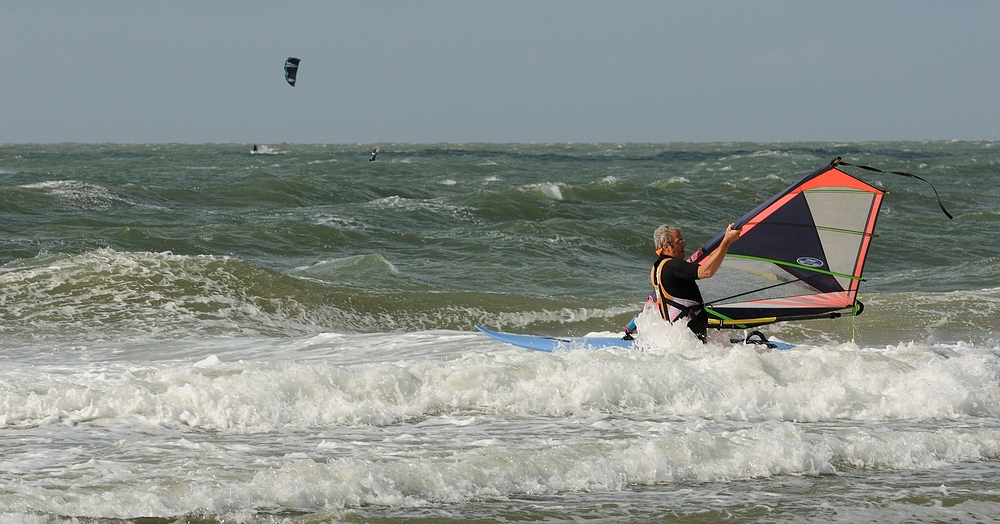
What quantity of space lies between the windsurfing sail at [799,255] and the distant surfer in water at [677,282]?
0.82 feet

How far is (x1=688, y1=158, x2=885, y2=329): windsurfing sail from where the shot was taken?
686 cm

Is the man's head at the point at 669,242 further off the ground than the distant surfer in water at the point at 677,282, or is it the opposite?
the man's head at the point at 669,242

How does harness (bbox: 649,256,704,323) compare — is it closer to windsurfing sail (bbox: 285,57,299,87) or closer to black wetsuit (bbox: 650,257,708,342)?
black wetsuit (bbox: 650,257,708,342)

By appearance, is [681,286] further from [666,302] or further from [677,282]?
[666,302]

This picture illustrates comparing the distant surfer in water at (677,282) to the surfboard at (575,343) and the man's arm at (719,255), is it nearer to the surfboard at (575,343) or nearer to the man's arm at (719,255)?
the man's arm at (719,255)

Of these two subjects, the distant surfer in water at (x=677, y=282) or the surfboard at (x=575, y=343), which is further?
the surfboard at (x=575, y=343)

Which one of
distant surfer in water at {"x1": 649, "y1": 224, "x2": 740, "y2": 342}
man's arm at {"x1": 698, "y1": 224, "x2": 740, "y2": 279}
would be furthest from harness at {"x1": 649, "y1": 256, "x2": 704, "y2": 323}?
man's arm at {"x1": 698, "y1": 224, "x2": 740, "y2": 279}

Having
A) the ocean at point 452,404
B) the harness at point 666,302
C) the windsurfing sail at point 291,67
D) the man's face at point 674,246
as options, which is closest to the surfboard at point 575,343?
the ocean at point 452,404

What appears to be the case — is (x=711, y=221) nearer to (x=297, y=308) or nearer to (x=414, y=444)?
(x=297, y=308)

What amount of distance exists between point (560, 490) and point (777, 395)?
Result: 2268 millimetres

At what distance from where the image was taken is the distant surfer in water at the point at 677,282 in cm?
633

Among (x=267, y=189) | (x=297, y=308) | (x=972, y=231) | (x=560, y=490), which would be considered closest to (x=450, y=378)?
(x=560, y=490)

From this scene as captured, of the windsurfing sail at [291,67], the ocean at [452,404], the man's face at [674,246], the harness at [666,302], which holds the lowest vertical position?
the ocean at [452,404]

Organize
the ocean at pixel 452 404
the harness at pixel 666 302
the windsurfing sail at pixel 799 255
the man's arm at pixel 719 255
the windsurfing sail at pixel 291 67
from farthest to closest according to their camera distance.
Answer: the windsurfing sail at pixel 291 67
the windsurfing sail at pixel 799 255
the harness at pixel 666 302
the man's arm at pixel 719 255
the ocean at pixel 452 404
